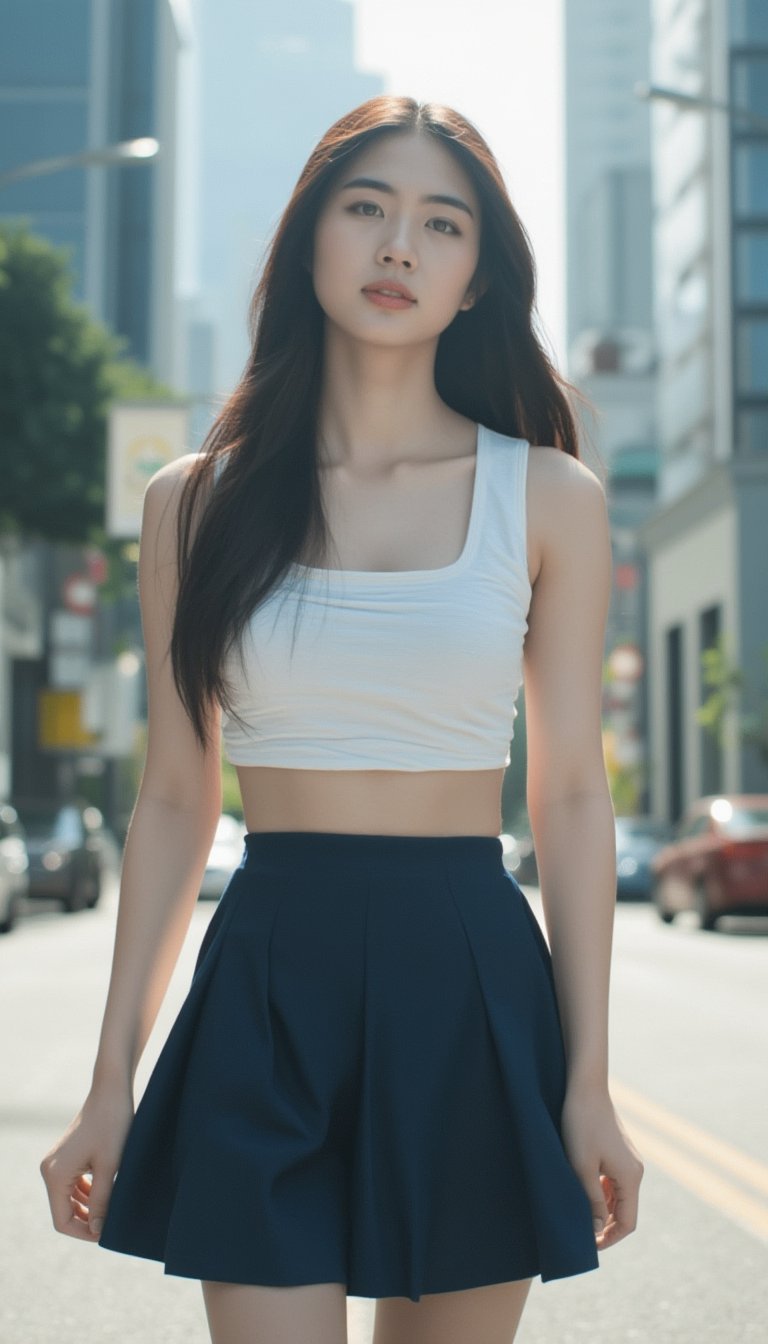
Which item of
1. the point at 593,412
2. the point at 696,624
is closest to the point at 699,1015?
the point at 593,412

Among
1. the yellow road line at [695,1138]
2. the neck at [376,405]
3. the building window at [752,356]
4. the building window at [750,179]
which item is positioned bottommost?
the yellow road line at [695,1138]

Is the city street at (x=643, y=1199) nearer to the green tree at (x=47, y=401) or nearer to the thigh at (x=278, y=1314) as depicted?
the thigh at (x=278, y=1314)

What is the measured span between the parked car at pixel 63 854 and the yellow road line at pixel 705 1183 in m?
20.2

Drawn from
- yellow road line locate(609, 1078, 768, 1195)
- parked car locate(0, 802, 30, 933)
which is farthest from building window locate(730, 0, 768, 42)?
yellow road line locate(609, 1078, 768, 1195)

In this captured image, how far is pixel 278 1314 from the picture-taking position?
2.48m

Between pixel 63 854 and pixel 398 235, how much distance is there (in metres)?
25.9

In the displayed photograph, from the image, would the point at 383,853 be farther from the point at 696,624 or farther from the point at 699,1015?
the point at 696,624

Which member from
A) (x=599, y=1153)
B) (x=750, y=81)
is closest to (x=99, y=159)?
(x=599, y=1153)

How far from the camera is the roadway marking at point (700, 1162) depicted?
6773mm

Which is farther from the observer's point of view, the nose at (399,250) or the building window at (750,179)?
the building window at (750,179)

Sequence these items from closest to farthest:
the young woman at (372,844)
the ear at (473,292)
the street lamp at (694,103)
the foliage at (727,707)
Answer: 1. the young woman at (372,844)
2. the ear at (473,292)
3. the street lamp at (694,103)
4. the foliage at (727,707)

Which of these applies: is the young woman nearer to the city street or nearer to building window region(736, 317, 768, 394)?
Result: the city street

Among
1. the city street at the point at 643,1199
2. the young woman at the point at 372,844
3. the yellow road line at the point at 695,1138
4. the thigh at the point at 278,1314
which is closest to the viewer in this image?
the thigh at the point at 278,1314

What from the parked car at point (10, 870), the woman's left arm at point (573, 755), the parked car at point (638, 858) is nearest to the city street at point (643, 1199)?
the woman's left arm at point (573, 755)
